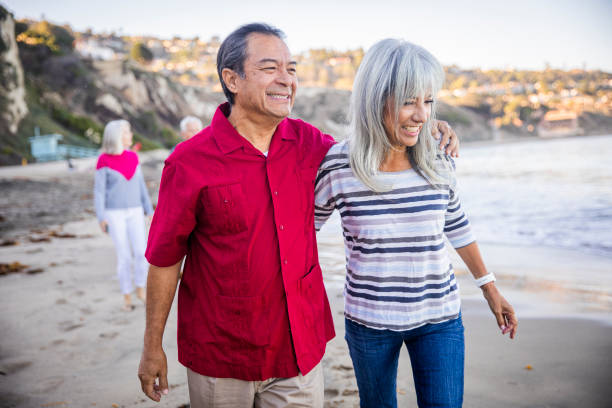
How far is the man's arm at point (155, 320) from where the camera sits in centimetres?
188

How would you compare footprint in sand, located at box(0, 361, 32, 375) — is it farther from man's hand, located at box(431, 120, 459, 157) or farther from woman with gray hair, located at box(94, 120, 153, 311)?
man's hand, located at box(431, 120, 459, 157)

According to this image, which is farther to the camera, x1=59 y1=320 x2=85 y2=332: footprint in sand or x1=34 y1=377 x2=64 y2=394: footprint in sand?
x1=59 y1=320 x2=85 y2=332: footprint in sand

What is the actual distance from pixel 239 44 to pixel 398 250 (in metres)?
A: 1.16

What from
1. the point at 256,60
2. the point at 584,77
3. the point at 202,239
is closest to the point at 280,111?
the point at 256,60

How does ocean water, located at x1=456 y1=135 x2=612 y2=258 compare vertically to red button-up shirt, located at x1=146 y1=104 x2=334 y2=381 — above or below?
below

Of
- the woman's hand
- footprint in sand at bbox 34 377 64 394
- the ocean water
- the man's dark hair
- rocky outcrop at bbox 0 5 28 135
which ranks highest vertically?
rocky outcrop at bbox 0 5 28 135

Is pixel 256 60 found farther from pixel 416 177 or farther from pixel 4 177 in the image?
pixel 4 177

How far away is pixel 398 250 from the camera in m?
1.98

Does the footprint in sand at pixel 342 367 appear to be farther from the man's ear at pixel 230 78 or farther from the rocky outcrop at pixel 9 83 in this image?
the rocky outcrop at pixel 9 83

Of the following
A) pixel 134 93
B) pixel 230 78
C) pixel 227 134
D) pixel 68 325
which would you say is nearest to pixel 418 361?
pixel 227 134

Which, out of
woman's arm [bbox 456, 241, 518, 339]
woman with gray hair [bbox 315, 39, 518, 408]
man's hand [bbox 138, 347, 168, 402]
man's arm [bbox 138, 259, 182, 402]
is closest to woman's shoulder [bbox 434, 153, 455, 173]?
woman with gray hair [bbox 315, 39, 518, 408]

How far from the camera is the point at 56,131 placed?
29.6 m

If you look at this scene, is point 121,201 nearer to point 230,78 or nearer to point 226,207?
point 230,78

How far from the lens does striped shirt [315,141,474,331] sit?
1.97 metres
